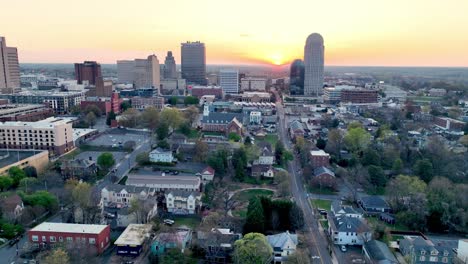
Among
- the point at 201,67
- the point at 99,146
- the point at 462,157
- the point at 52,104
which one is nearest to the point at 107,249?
the point at 99,146

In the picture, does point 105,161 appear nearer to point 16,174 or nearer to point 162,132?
point 16,174

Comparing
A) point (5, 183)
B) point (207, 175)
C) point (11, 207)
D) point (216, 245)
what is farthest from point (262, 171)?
point (5, 183)

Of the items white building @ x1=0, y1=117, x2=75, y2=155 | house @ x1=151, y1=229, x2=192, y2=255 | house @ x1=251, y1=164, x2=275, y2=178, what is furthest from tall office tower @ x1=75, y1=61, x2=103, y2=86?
house @ x1=151, y1=229, x2=192, y2=255

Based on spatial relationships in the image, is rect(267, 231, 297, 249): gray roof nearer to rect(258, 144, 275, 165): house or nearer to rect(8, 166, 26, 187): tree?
rect(258, 144, 275, 165): house

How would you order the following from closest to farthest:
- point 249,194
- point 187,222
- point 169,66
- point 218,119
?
1. point 187,222
2. point 249,194
3. point 218,119
4. point 169,66

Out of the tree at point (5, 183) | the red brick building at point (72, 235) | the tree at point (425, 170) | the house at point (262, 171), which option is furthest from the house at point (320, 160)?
the tree at point (5, 183)

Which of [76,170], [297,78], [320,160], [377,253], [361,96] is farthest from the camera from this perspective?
[297,78]
